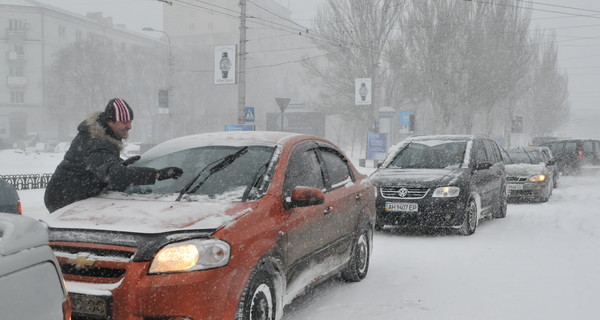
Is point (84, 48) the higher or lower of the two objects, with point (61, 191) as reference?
higher

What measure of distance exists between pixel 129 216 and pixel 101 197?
85 centimetres

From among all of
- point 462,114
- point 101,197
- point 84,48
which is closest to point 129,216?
point 101,197

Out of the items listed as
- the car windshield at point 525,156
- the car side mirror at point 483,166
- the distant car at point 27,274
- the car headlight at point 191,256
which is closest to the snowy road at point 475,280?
the car side mirror at point 483,166

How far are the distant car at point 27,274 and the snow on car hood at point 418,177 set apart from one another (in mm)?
7701

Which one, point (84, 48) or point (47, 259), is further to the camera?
point (84, 48)

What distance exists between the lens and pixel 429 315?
5129 millimetres

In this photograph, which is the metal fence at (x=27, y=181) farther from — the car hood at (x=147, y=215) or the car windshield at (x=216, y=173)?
the car hood at (x=147, y=215)

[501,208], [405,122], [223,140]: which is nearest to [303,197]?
[223,140]

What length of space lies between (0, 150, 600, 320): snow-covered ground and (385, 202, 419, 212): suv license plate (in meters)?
0.48

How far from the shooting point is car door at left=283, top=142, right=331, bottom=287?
14.9ft

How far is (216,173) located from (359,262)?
2.34m

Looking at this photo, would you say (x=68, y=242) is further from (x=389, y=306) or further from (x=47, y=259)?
(x=389, y=306)

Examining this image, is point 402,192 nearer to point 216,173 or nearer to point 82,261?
point 216,173

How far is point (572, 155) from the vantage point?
1046 inches
